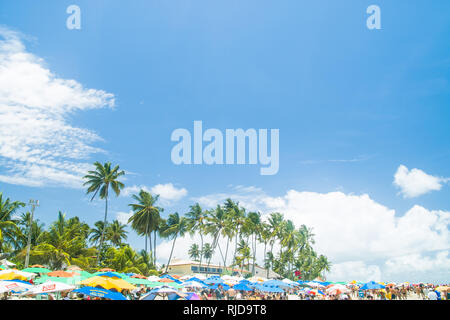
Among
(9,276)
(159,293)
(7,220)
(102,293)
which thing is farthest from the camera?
(7,220)

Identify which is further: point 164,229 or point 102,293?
point 164,229

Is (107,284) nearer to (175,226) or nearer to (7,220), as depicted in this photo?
Result: (7,220)

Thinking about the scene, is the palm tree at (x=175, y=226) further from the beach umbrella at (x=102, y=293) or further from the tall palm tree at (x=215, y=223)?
the beach umbrella at (x=102, y=293)

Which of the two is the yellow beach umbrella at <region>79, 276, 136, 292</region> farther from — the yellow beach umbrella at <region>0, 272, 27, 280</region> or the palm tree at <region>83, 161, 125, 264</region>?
the palm tree at <region>83, 161, 125, 264</region>

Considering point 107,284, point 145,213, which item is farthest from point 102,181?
point 107,284

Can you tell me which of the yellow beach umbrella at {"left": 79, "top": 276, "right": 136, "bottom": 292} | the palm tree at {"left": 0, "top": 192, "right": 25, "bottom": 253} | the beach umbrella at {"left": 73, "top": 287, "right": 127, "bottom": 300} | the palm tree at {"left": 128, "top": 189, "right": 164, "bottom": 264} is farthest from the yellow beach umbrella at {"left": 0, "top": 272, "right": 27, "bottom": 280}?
the palm tree at {"left": 128, "top": 189, "right": 164, "bottom": 264}

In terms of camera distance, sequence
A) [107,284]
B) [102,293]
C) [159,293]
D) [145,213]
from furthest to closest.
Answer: [145,213], [107,284], [159,293], [102,293]

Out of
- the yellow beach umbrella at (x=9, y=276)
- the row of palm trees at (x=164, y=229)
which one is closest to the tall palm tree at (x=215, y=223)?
the row of palm trees at (x=164, y=229)

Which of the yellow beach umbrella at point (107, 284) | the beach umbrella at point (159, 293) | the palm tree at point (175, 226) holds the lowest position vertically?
the beach umbrella at point (159, 293)

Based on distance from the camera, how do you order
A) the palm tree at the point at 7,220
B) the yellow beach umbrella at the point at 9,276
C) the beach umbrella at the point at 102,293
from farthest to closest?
1. the palm tree at the point at 7,220
2. the yellow beach umbrella at the point at 9,276
3. the beach umbrella at the point at 102,293

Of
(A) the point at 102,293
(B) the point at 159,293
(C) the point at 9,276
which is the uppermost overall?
(A) the point at 102,293

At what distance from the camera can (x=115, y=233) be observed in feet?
223

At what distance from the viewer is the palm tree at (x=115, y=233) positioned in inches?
2662
